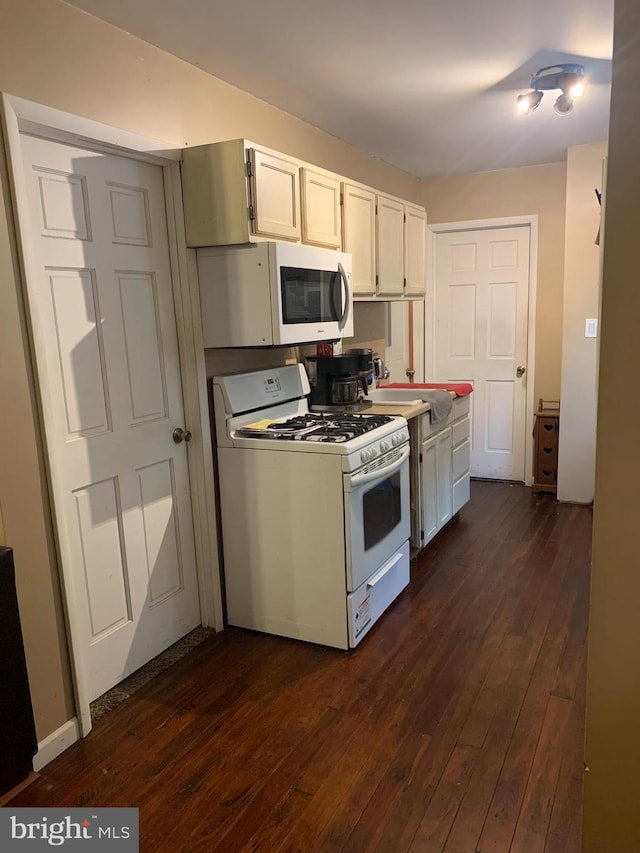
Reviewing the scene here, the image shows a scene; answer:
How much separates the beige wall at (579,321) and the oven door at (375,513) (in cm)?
185

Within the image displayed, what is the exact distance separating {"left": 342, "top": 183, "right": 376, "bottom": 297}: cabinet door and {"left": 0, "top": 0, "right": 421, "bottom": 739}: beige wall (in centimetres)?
97

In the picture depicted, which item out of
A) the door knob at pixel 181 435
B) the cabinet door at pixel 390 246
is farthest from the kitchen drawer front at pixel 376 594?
the cabinet door at pixel 390 246

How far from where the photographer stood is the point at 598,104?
10.8 feet

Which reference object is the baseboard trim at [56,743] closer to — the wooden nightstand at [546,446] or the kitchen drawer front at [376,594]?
the kitchen drawer front at [376,594]

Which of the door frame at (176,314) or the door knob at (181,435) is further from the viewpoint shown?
the door knob at (181,435)

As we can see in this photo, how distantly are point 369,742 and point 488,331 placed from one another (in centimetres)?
367

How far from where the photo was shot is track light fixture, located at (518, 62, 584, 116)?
9.02 ft

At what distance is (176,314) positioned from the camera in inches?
105

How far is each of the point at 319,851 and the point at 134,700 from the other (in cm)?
100

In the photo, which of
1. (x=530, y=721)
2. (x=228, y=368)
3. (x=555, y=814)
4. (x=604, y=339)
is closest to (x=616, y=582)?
(x=604, y=339)

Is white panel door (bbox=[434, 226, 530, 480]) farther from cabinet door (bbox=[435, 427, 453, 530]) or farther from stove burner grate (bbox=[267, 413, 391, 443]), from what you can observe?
stove burner grate (bbox=[267, 413, 391, 443])

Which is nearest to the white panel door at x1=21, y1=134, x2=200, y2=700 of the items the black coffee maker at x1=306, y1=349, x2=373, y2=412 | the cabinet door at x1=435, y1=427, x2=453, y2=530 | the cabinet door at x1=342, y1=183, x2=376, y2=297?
the black coffee maker at x1=306, y1=349, x2=373, y2=412

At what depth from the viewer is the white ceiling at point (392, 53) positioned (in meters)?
2.17

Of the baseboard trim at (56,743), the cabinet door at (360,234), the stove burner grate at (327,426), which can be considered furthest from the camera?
the cabinet door at (360,234)
